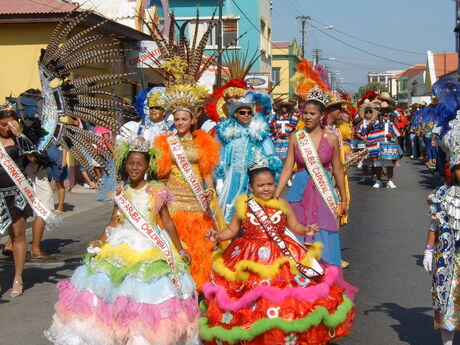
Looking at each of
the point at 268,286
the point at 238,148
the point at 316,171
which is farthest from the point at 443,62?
the point at 268,286

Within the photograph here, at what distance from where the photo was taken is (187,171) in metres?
6.83

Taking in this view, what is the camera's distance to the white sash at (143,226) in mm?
5121

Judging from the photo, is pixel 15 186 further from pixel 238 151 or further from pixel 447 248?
pixel 447 248

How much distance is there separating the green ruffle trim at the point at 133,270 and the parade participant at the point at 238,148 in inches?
118

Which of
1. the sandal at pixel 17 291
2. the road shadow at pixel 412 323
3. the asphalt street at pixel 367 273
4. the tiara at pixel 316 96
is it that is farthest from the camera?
the sandal at pixel 17 291

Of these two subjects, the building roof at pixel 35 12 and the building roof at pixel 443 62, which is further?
the building roof at pixel 443 62

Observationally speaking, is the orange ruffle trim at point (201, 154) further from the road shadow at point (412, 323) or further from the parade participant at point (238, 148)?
the road shadow at point (412, 323)

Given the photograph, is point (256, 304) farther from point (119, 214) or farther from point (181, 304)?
point (119, 214)

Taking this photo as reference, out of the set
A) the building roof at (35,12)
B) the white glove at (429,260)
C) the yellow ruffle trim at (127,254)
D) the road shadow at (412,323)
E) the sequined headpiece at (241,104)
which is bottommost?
the road shadow at (412,323)

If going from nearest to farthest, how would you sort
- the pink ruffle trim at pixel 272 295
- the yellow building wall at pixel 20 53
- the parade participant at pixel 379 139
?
the pink ruffle trim at pixel 272 295
the yellow building wall at pixel 20 53
the parade participant at pixel 379 139

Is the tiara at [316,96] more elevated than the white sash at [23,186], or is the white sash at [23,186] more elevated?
the tiara at [316,96]

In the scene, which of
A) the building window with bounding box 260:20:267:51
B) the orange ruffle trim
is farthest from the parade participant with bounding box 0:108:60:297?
the building window with bounding box 260:20:267:51

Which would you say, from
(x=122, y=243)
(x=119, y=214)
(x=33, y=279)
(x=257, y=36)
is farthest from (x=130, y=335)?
(x=257, y=36)

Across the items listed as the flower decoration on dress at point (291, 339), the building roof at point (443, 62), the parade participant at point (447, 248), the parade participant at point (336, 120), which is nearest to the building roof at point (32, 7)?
the parade participant at point (336, 120)
